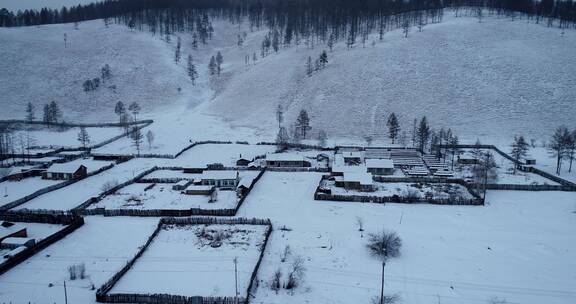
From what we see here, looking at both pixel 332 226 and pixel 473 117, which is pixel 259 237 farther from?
pixel 473 117

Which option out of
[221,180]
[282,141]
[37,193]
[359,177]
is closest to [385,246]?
[359,177]

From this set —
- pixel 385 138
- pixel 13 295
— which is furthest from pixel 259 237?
pixel 385 138

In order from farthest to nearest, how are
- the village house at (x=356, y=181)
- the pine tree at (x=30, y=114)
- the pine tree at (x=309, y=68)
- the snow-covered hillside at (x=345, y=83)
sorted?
the pine tree at (x=309, y=68), the pine tree at (x=30, y=114), the snow-covered hillside at (x=345, y=83), the village house at (x=356, y=181)

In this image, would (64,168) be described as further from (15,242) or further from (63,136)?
(63,136)

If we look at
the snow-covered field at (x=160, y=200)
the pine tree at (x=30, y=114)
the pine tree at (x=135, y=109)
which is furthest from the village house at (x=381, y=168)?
the pine tree at (x=30, y=114)

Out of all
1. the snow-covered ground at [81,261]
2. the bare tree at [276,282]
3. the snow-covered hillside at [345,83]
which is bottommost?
the snow-covered ground at [81,261]

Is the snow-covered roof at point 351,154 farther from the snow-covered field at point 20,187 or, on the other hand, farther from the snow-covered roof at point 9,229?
the snow-covered roof at point 9,229
